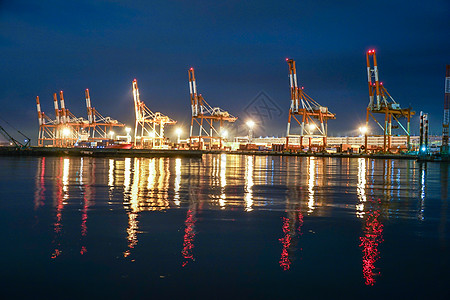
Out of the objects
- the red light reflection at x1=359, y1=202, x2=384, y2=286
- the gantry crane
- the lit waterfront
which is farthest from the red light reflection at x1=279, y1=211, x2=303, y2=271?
the gantry crane

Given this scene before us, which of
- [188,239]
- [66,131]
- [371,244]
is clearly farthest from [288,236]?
[66,131]

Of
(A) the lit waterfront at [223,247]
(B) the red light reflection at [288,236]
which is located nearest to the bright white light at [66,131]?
(A) the lit waterfront at [223,247]

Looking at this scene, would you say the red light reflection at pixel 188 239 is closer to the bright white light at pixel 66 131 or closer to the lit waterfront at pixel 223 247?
the lit waterfront at pixel 223 247

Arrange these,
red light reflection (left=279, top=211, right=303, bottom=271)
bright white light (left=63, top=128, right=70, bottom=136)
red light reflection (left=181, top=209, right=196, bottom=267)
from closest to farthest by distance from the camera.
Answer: red light reflection (left=279, top=211, right=303, bottom=271) → red light reflection (left=181, top=209, right=196, bottom=267) → bright white light (left=63, top=128, right=70, bottom=136)

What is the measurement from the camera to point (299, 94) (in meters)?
90.8

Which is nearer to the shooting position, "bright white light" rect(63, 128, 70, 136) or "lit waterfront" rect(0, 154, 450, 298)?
"lit waterfront" rect(0, 154, 450, 298)

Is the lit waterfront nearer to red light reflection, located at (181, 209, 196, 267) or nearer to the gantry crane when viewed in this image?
red light reflection, located at (181, 209, 196, 267)

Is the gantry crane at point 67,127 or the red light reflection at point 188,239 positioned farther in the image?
the gantry crane at point 67,127

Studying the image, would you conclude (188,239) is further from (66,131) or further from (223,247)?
(66,131)

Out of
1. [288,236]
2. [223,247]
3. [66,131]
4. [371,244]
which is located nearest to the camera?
[223,247]

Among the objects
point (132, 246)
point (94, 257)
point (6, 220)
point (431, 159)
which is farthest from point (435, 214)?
point (431, 159)

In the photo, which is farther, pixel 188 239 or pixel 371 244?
pixel 188 239

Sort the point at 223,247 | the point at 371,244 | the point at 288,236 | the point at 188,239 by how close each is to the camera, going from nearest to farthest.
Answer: the point at 223,247, the point at 371,244, the point at 188,239, the point at 288,236

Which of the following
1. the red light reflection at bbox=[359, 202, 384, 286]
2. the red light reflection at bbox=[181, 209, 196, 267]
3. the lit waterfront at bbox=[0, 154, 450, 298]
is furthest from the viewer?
the red light reflection at bbox=[181, 209, 196, 267]
